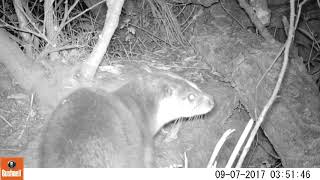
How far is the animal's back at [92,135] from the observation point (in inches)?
84.2

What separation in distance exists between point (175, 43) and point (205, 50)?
79cm

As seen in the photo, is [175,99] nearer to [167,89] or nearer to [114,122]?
[167,89]

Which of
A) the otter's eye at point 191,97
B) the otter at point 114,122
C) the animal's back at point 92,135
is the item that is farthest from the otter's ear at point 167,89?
the animal's back at point 92,135

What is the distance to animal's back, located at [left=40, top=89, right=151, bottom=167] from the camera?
2.14 metres

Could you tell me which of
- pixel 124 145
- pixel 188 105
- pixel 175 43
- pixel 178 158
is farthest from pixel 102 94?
pixel 175 43

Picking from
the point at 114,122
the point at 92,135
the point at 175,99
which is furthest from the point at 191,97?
the point at 92,135

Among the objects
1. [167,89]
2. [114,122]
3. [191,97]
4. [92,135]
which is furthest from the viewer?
[191,97]

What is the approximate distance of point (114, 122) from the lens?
237 cm

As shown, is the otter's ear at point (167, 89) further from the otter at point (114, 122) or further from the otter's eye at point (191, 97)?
the otter's eye at point (191, 97)

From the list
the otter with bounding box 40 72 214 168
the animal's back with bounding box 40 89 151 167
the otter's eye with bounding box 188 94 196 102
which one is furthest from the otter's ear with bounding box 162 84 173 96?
the animal's back with bounding box 40 89 151 167

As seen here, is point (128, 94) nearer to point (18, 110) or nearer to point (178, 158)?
point (178, 158)

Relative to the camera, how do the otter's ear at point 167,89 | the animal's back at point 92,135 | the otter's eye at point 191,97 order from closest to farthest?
the animal's back at point 92,135 < the otter's ear at point 167,89 < the otter's eye at point 191,97

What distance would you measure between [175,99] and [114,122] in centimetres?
79

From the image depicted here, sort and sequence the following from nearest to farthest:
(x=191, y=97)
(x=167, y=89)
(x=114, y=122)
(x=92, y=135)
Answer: (x=92, y=135) < (x=114, y=122) < (x=167, y=89) < (x=191, y=97)
